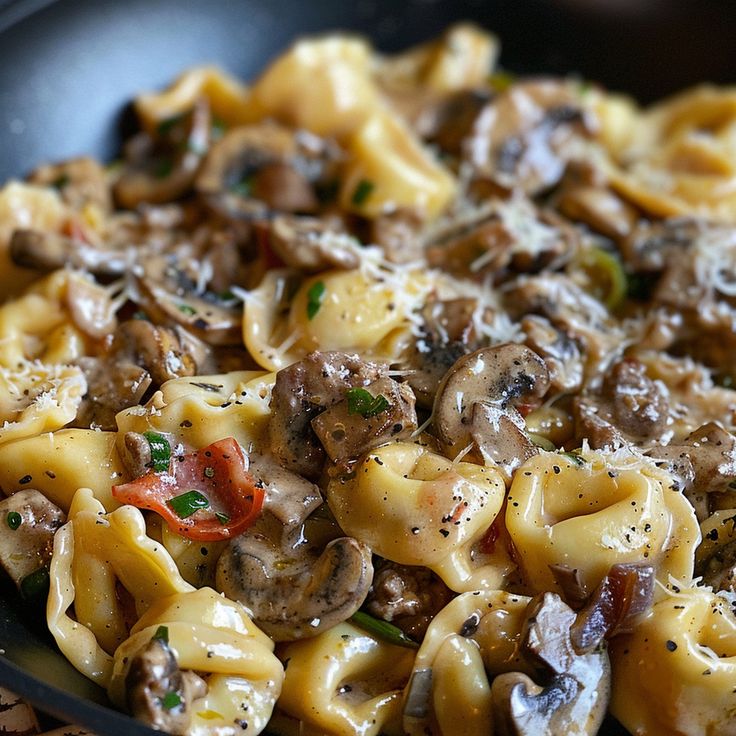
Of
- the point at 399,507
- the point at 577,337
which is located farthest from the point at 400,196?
the point at 399,507

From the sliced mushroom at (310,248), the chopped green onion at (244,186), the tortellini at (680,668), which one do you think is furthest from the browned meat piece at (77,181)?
the tortellini at (680,668)

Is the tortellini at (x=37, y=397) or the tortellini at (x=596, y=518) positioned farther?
the tortellini at (x=37, y=397)

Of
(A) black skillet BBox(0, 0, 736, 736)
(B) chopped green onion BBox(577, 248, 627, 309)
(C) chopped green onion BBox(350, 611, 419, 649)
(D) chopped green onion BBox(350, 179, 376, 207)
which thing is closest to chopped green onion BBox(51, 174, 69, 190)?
(A) black skillet BBox(0, 0, 736, 736)

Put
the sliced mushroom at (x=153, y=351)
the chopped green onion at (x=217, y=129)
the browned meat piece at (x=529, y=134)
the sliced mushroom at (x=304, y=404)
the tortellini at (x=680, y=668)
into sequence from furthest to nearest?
the chopped green onion at (x=217, y=129)
the browned meat piece at (x=529, y=134)
the sliced mushroom at (x=153, y=351)
the sliced mushroom at (x=304, y=404)
the tortellini at (x=680, y=668)

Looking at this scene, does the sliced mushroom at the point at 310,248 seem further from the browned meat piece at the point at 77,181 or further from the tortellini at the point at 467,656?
the tortellini at the point at 467,656

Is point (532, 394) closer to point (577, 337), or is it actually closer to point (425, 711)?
point (577, 337)

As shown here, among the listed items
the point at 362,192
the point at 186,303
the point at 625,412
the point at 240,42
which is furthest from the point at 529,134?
the point at 186,303

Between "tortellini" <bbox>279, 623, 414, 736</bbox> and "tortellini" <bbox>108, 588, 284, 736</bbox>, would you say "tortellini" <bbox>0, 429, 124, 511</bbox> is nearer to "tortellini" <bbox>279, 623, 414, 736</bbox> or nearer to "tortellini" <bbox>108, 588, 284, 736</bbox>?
"tortellini" <bbox>108, 588, 284, 736</bbox>
